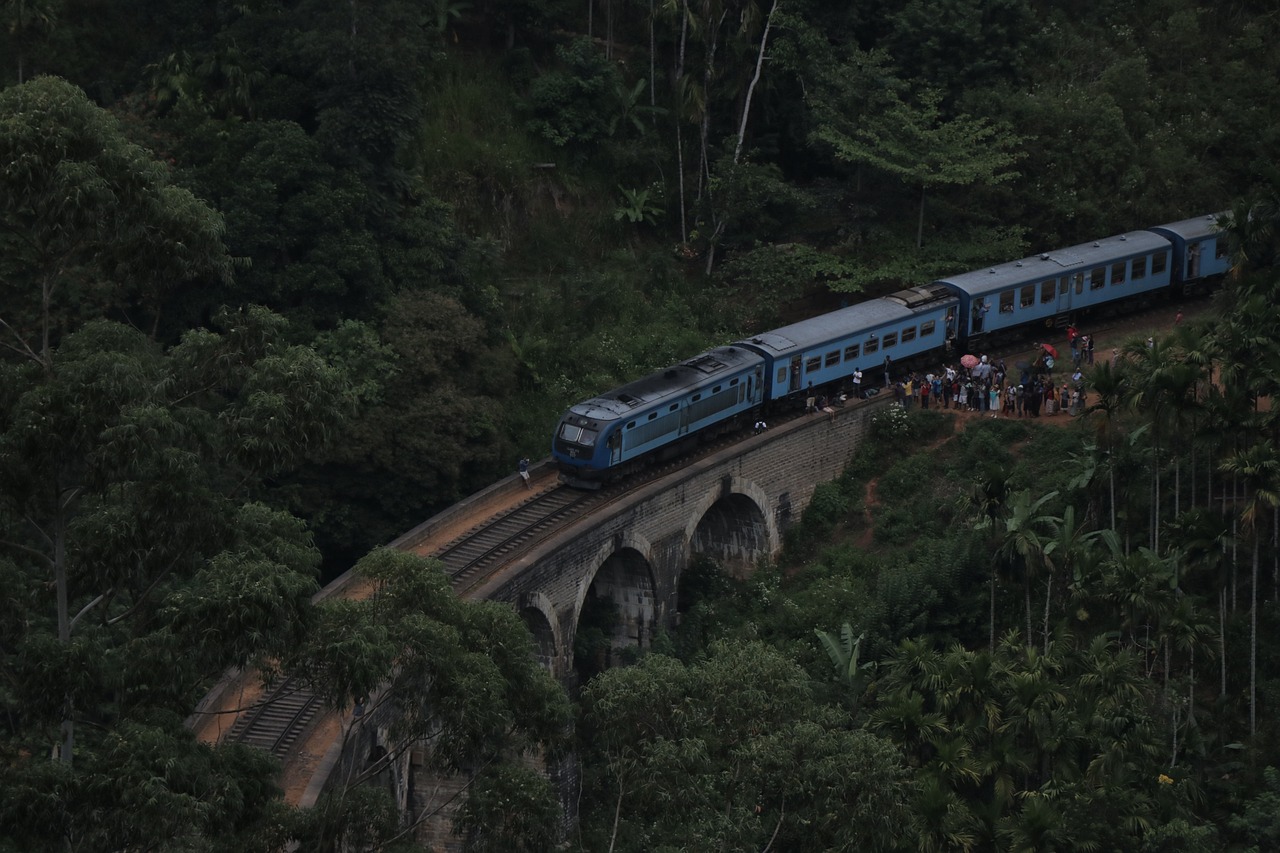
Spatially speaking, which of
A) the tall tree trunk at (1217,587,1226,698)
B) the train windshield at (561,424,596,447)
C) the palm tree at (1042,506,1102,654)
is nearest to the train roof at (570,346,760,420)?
the train windshield at (561,424,596,447)

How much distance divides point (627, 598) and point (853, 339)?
9.27 meters

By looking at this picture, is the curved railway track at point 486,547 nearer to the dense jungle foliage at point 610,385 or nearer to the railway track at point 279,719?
the railway track at point 279,719

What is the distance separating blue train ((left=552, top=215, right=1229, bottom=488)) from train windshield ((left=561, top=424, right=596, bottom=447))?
23 mm

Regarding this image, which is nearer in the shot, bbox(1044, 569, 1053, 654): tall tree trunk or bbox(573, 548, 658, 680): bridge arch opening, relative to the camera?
bbox(1044, 569, 1053, 654): tall tree trunk

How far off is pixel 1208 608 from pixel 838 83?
2218 cm

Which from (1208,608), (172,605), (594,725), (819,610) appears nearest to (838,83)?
(819,610)

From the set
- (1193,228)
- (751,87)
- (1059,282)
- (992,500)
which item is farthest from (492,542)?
(1193,228)

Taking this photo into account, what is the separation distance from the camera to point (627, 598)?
140 ft

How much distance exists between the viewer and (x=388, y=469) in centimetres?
4344

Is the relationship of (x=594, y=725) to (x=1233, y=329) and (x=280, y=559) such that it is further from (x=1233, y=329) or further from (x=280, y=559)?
(x=1233, y=329)

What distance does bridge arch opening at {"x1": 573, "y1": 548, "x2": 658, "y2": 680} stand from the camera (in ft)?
138

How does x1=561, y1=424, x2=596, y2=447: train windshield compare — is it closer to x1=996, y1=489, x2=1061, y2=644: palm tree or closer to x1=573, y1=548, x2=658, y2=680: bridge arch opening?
x1=573, y1=548, x2=658, y2=680: bridge arch opening

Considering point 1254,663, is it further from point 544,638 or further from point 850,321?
point 850,321

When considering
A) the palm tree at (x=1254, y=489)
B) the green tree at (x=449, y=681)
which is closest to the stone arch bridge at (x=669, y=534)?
the green tree at (x=449, y=681)
